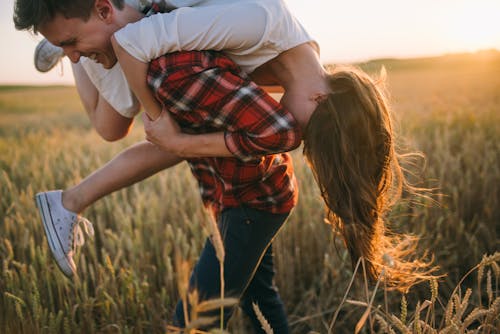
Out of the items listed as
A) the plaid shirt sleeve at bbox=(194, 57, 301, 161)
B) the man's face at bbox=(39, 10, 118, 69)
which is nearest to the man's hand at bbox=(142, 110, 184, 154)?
the plaid shirt sleeve at bbox=(194, 57, 301, 161)

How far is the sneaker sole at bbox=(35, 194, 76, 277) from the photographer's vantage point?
1.45 metres

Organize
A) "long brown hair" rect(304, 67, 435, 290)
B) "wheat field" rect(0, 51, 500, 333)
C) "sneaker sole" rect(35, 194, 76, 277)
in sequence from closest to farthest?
"long brown hair" rect(304, 67, 435, 290) < "sneaker sole" rect(35, 194, 76, 277) < "wheat field" rect(0, 51, 500, 333)

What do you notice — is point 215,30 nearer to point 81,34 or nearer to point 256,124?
point 256,124

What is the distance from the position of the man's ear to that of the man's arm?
36cm

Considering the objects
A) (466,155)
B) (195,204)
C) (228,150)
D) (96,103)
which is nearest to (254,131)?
(228,150)

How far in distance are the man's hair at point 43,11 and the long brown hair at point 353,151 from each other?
25.7 inches

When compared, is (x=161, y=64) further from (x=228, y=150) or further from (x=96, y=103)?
(x=96, y=103)

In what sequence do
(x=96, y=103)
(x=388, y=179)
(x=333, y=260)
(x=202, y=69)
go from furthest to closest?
(x=333, y=260) < (x=96, y=103) < (x=388, y=179) < (x=202, y=69)

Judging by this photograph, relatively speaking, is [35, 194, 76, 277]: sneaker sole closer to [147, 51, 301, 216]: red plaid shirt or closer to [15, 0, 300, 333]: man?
[15, 0, 300, 333]: man

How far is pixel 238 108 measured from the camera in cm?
109

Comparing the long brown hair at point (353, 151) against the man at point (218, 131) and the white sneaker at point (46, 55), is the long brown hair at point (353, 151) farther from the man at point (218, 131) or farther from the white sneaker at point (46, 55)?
the white sneaker at point (46, 55)

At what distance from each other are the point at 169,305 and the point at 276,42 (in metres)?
1.27

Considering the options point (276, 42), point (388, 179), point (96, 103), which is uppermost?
point (276, 42)

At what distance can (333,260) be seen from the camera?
2.14 meters
